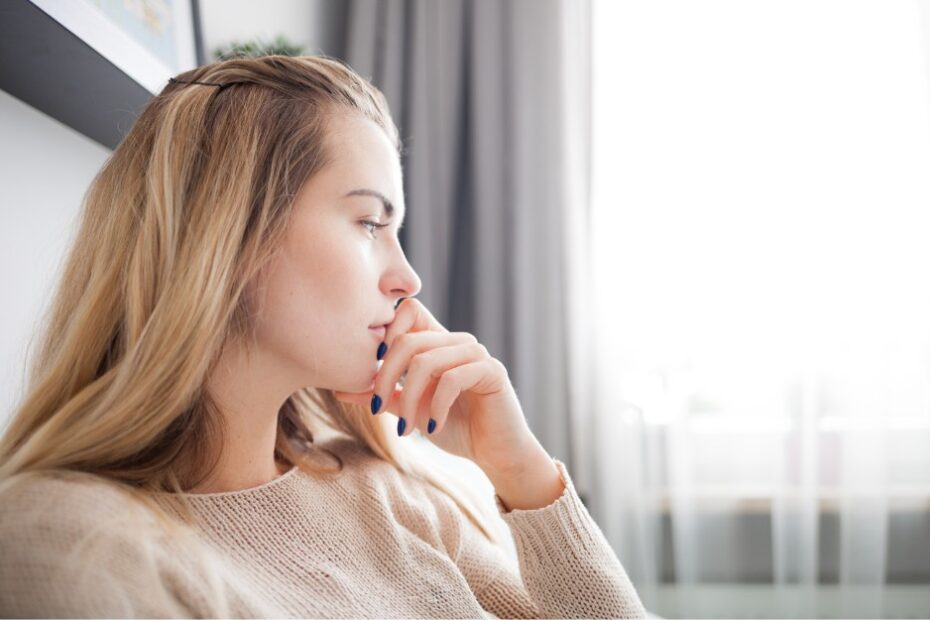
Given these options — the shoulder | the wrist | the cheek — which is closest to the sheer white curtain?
the wrist

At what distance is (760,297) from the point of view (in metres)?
1.94

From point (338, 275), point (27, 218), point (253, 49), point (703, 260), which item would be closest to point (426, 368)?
point (338, 275)

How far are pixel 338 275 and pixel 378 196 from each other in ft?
0.38

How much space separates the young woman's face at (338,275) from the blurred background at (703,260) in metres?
1.08

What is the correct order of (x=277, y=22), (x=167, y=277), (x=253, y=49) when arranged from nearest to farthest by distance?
(x=167, y=277) < (x=253, y=49) < (x=277, y=22)

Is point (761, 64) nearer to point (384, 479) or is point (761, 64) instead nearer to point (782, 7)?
point (782, 7)

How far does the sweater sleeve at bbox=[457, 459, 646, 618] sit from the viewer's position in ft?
2.79

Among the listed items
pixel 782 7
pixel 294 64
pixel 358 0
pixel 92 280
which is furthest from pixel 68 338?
pixel 782 7

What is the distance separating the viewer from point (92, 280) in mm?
743

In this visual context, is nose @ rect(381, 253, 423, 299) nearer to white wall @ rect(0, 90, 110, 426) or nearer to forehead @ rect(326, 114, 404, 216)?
forehead @ rect(326, 114, 404, 216)

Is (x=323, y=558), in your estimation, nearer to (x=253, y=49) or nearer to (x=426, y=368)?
(x=426, y=368)

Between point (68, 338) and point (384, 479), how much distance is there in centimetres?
44

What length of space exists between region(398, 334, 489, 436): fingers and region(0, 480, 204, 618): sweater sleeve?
33 cm

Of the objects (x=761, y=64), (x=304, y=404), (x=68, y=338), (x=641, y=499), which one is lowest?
(x=641, y=499)
